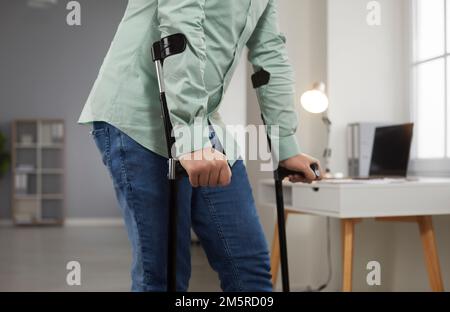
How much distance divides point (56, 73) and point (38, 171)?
148 cm

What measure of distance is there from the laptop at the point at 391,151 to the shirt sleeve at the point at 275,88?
1.54 meters

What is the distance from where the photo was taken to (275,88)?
4.55ft

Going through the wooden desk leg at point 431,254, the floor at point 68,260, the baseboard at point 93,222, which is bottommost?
the baseboard at point 93,222

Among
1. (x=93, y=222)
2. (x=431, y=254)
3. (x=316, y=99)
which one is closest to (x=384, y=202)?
(x=431, y=254)

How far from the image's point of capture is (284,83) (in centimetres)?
140

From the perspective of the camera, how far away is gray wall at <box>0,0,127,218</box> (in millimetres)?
8719

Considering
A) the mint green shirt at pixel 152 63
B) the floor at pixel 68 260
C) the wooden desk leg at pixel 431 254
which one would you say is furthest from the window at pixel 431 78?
the mint green shirt at pixel 152 63

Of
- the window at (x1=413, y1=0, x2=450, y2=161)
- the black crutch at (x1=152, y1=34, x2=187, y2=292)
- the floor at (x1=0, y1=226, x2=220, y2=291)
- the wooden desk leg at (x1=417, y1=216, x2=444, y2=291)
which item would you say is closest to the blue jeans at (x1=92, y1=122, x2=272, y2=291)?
the black crutch at (x1=152, y1=34, x2=187, y2=292)

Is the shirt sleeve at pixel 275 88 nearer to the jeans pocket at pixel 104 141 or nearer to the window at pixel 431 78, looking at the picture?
the jeans pocket at pixel 104 141

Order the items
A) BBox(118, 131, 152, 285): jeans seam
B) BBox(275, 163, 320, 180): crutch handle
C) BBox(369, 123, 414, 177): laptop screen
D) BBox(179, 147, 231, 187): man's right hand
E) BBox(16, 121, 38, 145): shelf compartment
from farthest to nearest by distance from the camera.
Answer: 1. BBox(16, 121, 38, 145): shelf compartment
2. BBox(369, 123, 414, 177): laptop screen
3. BBox(275, 163, 320, 180): crutch handle
4. BBox(118, 131, 152, 285): jeans seam
5. BBox(179, 147, 231, 187): man's right hand

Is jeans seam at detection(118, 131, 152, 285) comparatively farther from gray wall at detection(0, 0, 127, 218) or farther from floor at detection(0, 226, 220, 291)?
gray wall at detection(0, 0, 127, 218)

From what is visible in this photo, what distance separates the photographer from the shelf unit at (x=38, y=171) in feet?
28.3

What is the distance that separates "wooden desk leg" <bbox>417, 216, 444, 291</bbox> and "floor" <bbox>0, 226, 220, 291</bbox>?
Result: 4.44 feet

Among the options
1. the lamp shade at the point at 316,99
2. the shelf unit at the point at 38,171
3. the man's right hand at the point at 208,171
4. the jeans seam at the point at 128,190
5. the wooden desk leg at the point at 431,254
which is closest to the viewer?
the man's right hand at the point at 208,171
